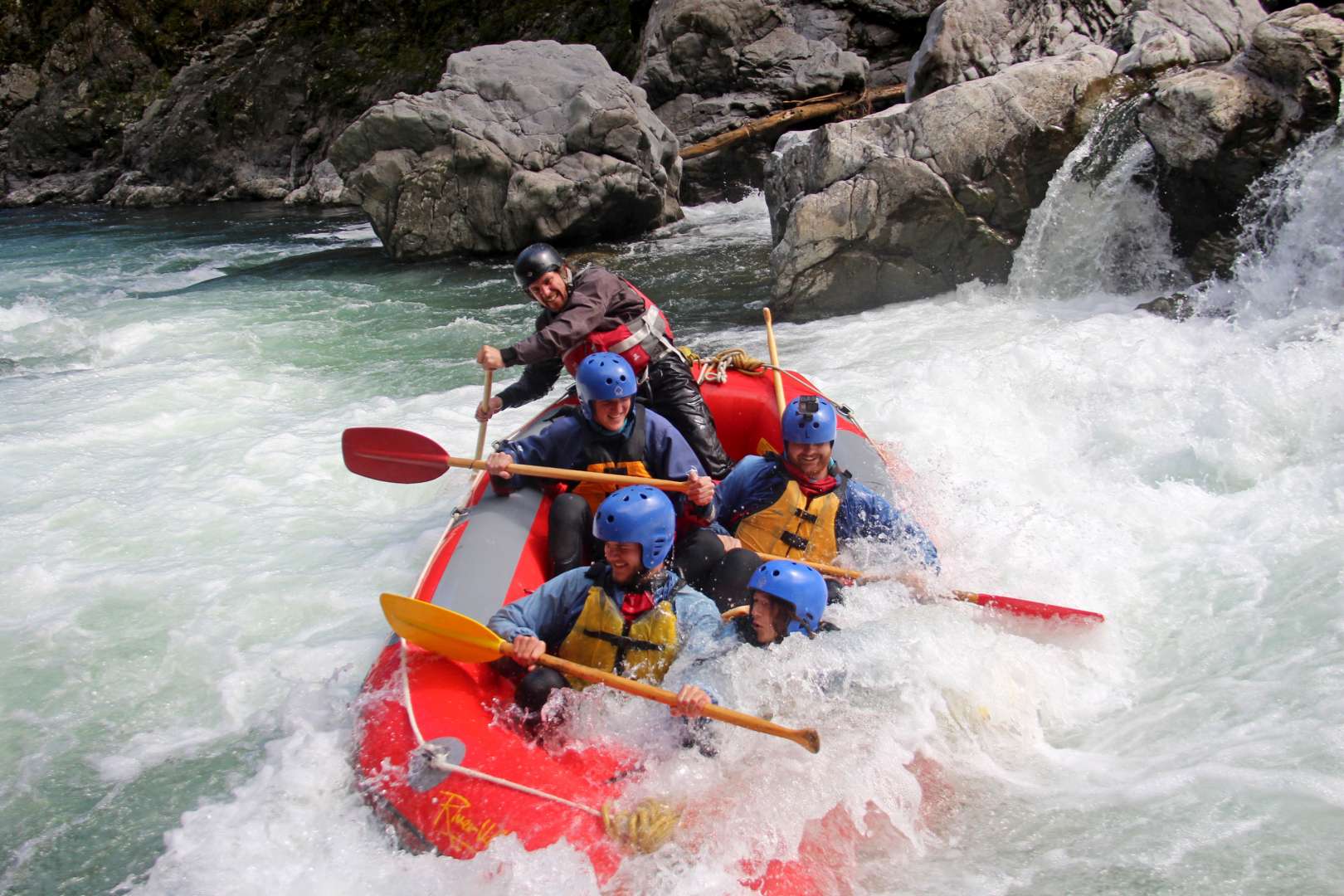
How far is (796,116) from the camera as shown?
14.2 meters

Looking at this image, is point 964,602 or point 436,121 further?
point 436,121

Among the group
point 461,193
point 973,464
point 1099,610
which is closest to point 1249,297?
point 973,464

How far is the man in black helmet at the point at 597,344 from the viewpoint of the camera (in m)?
4.32

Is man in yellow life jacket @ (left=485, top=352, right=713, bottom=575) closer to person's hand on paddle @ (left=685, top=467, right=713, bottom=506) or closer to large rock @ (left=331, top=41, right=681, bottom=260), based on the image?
person's hand on paddle @ (left=685, top=467, right=713, bottom=506)

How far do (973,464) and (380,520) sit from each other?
10.8ft

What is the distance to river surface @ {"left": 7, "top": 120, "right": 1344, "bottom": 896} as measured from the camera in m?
2.88

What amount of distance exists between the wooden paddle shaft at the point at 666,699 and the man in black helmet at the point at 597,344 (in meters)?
1.62

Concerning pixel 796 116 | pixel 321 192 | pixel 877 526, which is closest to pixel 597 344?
pixel 877 526

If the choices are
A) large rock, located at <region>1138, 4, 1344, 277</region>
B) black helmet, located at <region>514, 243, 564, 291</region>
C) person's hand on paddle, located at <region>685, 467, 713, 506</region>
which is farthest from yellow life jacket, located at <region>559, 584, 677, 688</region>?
large rock, located at <region>1138, 4, 1344, 277</region>

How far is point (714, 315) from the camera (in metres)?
9.19

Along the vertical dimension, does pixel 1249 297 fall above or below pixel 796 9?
below

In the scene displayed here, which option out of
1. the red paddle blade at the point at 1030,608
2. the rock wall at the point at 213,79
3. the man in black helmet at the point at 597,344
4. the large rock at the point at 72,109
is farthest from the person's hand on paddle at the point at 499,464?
the large rock at the point at 72,109

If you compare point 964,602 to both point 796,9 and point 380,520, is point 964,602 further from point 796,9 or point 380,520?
point 796,9

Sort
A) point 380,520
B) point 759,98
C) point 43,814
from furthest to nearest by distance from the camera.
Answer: point 759,98
point 380,520
point 43,814
